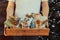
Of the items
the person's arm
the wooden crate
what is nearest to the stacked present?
the wooden crate

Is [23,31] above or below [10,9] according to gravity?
below

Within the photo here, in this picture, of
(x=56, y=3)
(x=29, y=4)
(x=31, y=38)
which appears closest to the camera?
(x=29, y=4)

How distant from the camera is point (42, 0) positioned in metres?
1.65

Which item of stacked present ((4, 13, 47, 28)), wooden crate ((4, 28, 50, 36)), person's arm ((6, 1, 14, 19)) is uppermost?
person's arm ((6, 1, 14, 19))

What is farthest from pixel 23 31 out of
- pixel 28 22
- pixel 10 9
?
pixel 10 9

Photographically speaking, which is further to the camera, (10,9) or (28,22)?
(10,9)

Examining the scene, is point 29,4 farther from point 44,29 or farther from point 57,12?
point 57,12

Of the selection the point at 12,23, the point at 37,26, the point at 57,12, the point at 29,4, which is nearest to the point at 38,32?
the point at 37,26

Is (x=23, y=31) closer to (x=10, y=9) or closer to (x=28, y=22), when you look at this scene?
(x=28, y=22)

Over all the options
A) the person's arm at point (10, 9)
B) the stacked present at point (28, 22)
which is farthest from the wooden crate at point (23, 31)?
the person's arm at point (10, 9)

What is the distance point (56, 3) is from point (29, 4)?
0.62m

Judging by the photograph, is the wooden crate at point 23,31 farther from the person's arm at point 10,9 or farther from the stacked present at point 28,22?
the person's arm at point 10,9

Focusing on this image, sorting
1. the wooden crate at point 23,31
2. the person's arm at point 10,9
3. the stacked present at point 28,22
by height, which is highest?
the person's arm at point 10,9

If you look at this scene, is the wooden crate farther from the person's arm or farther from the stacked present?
the person's arm
